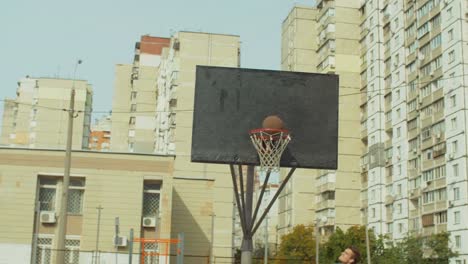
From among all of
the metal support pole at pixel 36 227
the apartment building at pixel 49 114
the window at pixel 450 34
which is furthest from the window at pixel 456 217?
the apartment building at pixel 49 114

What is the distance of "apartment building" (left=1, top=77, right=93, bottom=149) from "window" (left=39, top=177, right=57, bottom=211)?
2626 inches

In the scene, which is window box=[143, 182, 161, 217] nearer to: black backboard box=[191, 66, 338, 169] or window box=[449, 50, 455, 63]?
black backboard box=[191, 66, 338, 169]

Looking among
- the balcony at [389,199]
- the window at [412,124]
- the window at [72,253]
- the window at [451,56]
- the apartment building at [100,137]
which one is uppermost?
the apartment building at [100,137]

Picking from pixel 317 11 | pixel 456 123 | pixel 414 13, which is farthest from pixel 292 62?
pixel 456 123

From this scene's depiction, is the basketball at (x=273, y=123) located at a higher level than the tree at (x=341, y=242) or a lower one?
higher

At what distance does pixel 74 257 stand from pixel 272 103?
22023 mm

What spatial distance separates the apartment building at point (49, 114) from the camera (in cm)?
10725

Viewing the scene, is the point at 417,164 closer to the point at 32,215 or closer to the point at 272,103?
the point at 32,215

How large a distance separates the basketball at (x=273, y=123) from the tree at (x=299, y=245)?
183 ft

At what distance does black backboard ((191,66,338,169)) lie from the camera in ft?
60.6

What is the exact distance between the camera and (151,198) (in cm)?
3975

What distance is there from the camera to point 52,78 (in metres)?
109

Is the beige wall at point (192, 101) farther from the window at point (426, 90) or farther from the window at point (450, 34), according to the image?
the window at point (450, 34)

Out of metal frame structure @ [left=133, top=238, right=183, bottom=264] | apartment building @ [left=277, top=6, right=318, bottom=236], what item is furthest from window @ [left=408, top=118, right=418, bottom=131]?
metal frame structure @ [left=133, top=238, right=183, bottom=264]
